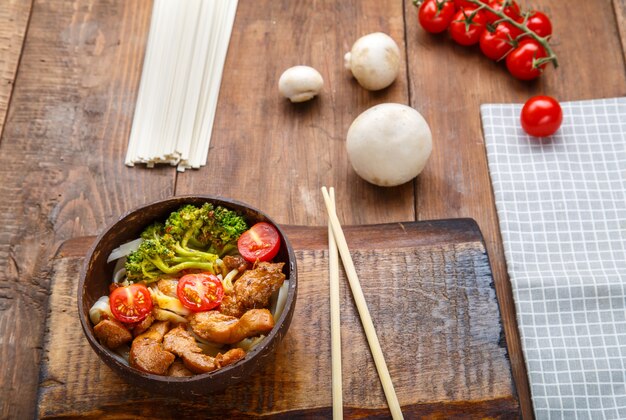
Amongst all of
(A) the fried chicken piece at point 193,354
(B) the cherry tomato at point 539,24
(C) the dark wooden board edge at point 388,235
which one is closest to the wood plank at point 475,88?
(B) the cherry tomato at point 539,24

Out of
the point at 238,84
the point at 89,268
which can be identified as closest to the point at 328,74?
the point at 238,84

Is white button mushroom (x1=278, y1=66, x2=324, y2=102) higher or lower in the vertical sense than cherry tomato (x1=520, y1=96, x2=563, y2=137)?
higher

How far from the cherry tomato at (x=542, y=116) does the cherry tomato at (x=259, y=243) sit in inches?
48.1

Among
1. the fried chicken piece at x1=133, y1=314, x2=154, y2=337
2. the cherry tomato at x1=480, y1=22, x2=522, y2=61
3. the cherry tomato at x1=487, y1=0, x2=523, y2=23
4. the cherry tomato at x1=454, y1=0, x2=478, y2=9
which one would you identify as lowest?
the fried chicken piece at x1=133, y1=314, x2=154, y2=337

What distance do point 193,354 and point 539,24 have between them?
2.01 metres

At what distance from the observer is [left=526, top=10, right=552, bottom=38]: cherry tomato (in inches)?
110

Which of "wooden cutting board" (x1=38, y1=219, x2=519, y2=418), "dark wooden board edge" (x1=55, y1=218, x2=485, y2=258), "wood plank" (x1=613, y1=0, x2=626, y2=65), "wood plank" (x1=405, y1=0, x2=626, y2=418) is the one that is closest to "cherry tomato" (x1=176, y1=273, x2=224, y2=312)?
"wooden cutting board" (x1=38, y1=219, x2=519, y2=418)

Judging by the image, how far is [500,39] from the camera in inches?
109

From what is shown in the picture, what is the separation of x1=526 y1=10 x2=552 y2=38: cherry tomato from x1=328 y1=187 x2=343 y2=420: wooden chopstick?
4.35ft

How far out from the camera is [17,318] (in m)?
2.38

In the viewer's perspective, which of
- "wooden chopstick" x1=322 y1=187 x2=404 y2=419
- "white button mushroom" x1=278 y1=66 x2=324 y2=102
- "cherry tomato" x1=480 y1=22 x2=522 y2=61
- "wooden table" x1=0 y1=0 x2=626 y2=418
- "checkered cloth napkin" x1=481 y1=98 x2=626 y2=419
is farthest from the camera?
"cherry tomato" x1=480 y1=22 x2=522 y2=61

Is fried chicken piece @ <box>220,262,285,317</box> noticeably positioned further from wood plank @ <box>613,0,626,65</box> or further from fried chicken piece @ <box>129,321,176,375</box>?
wood plank @ <box>613,0,626,65</box>

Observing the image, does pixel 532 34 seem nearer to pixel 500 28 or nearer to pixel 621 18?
pixel 500 28

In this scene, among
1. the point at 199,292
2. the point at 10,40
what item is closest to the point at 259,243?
the point at 199,292
